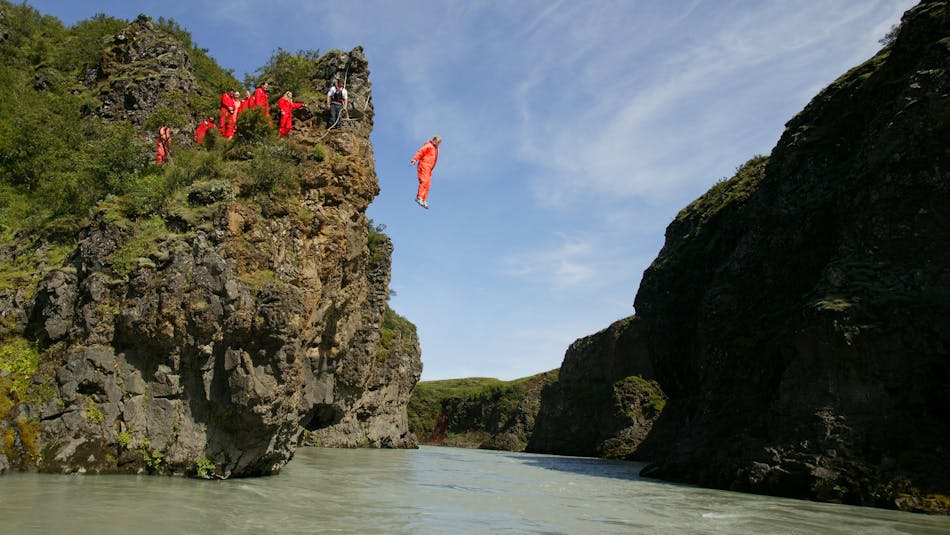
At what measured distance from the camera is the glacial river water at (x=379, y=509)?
7.41m

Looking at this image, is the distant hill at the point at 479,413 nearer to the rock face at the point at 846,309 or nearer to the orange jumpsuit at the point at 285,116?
the rock face at the point at 846,309

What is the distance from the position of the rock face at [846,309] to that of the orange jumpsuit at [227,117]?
1720cm

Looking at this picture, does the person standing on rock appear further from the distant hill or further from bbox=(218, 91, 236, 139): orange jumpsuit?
the distant hill

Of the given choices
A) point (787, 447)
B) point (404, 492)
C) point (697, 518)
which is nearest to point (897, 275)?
point (787, 447)

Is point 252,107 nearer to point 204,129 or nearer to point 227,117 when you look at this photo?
point 227,117

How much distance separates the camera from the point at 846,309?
16859mm

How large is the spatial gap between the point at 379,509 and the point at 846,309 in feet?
45.9

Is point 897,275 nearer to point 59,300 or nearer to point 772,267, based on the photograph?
point 772,267

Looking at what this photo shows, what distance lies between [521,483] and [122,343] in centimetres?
1069

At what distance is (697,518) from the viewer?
1112cm

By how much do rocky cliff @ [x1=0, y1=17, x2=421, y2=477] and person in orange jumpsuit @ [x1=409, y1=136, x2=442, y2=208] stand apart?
7.32 ft

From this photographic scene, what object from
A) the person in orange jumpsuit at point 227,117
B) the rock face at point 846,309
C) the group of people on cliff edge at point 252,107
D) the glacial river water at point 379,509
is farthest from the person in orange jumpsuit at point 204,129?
the rock face at point 846,309

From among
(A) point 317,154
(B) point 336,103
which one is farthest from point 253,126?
(B) point 336,103

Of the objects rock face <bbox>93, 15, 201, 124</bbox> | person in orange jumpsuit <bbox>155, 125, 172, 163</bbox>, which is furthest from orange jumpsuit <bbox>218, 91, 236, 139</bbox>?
rock face <bbox>93, 15, 201, 124</bbox>
